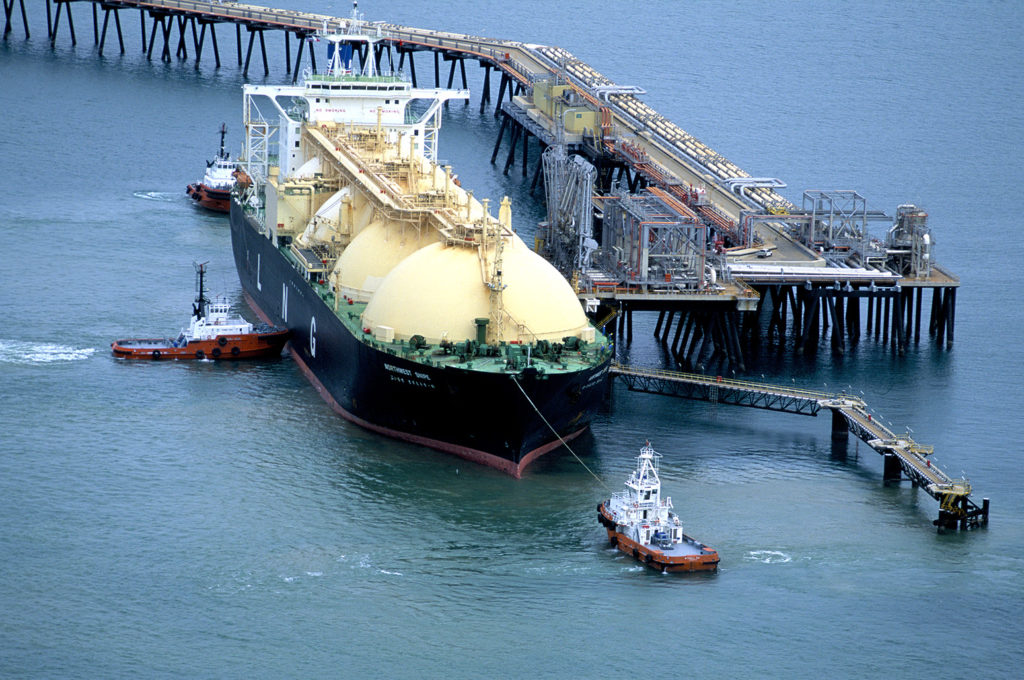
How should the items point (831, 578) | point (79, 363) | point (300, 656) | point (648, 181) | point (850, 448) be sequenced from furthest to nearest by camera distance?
point (648, 181)
point (79, 363)
point (850, 448)
point (831, 578)
point (300, 656)

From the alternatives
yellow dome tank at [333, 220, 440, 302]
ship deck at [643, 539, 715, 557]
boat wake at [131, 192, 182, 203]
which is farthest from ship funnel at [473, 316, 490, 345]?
boat wake at [131, 192, 182, 203]

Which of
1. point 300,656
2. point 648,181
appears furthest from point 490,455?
point 648,181

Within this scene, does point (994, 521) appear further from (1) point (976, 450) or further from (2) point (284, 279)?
(2) point (284, 279)

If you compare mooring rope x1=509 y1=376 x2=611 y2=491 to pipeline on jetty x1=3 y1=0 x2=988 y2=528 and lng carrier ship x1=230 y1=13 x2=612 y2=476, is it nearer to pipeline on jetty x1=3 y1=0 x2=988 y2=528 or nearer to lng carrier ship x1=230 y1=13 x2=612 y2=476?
lng carrier ship x1=230 y1=13 x2=612 y2=476

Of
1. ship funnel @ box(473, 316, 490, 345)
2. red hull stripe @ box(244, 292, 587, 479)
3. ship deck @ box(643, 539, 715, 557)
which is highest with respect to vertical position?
ship funnel @ box(473, 316, 490, 345)

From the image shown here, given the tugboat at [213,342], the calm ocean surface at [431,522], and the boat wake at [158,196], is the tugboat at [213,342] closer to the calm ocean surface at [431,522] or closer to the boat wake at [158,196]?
the calm ocean surface at [431,522]

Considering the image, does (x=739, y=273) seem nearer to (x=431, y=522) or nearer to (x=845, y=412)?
(x=845, y=412)
